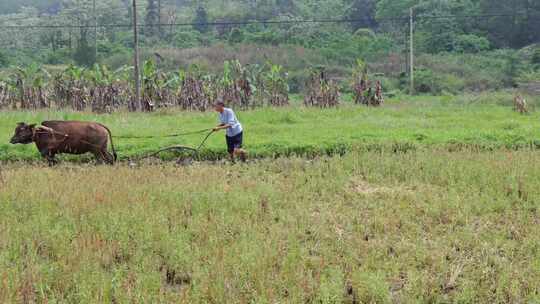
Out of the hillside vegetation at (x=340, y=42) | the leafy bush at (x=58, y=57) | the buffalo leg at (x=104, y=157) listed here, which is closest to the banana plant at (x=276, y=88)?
the hillside vegetation at (x=340, y=42)

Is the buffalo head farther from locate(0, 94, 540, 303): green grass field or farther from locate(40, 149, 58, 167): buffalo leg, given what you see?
locate(0, 94, 540, 303): green grass field

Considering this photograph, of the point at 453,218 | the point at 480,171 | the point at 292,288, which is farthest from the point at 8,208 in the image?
the point at 480,171

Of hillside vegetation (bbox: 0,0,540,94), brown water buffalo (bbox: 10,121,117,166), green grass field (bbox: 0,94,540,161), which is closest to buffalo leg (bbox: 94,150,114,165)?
brown water buffalo (bbox: 10,121,117,166)

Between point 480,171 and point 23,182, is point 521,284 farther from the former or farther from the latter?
point 23,182

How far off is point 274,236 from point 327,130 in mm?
8013

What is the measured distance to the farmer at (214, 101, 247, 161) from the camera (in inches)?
395

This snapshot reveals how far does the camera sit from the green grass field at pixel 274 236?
471 centimetres

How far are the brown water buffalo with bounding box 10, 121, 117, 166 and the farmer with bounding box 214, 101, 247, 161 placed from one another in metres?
2.24

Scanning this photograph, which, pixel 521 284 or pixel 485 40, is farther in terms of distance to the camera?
pixel 485 40

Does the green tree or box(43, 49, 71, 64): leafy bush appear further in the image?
the green tree

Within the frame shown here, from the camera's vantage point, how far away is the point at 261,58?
127 ft

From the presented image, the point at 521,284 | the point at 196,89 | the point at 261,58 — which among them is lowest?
the point at 521,284

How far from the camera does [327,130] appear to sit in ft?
44.6

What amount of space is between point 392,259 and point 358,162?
182 inches
